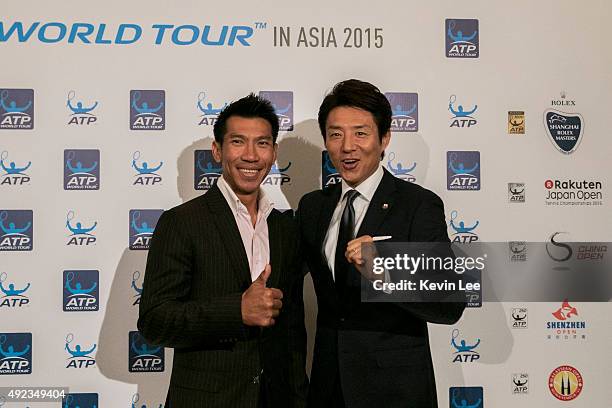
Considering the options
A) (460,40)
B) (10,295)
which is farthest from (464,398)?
(10,295)

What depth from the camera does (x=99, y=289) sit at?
2320mm

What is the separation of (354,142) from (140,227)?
938 millimetres

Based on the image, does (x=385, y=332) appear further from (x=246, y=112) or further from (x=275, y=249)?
(x=246, y=112)

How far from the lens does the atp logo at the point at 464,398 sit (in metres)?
2.37

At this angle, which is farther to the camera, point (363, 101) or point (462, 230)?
point (462, 230)

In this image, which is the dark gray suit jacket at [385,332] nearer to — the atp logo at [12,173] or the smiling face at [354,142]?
the smiling face at [354,142]

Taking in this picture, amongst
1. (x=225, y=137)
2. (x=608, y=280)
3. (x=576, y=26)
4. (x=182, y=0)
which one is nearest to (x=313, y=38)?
(x=182, y=0)

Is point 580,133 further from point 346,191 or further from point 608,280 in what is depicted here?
point 346,191

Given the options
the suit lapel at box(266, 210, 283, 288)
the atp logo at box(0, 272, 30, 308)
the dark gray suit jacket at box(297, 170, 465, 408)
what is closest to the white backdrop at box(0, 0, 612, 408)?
the atp logo at box(0, 272, 30, 308)

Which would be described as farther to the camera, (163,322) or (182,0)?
(182,0)

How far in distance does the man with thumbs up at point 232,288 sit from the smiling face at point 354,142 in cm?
19

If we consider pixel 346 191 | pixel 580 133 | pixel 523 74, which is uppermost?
pixel 523 74

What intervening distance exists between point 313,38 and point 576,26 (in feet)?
3.39

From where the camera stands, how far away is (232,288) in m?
1.73
